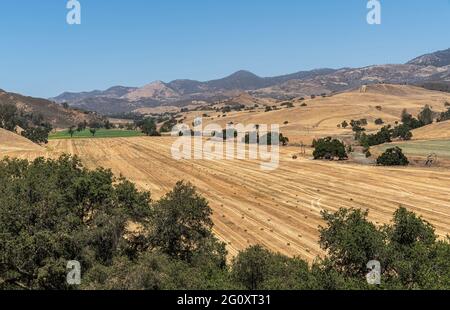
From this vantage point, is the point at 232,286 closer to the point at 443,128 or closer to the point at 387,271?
the point at 387,271

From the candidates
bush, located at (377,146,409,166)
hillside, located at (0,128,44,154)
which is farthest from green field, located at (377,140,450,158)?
hillside, located at (0,128,44,154)

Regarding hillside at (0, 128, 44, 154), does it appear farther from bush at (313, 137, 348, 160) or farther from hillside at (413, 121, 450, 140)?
hillside at (413, 121, 450, 140)

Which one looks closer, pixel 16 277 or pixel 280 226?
pixel 16 277

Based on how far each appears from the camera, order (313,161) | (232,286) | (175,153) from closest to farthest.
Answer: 1. (232,286)
2. (313,161)
3. (175,153)

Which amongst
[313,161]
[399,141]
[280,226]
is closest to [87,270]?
[280,226]

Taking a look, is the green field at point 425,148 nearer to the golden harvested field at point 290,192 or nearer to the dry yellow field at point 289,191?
the dry yellow field at point 289,191

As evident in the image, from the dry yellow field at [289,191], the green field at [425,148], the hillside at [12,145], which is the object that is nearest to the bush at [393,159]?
the dry yellow field at [289,191]
